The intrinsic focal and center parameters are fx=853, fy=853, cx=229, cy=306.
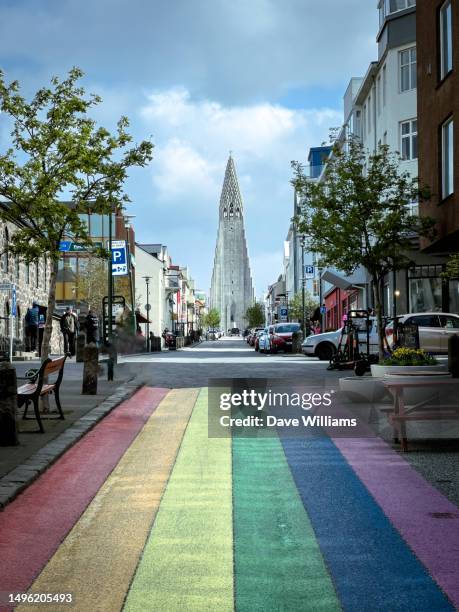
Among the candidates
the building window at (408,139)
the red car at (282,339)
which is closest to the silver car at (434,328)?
the building window at (408,139)

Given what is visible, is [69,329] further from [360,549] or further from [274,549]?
[360,549]

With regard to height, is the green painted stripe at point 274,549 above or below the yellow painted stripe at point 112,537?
below

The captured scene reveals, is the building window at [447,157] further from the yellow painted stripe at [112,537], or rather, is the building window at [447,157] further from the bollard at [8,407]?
the bollard at [8,407]

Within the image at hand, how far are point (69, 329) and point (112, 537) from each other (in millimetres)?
32522

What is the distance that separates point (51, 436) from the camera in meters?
10.3

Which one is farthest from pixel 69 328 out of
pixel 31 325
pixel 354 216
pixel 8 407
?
pixel 8 407

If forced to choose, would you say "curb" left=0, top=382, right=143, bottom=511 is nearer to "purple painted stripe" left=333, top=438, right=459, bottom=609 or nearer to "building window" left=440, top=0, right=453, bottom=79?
"purple painted stripe" left=333, top=438, right=459, bottom=609

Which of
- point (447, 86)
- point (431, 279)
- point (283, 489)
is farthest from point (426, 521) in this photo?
point (431, 279)

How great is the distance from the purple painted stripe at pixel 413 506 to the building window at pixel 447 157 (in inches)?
526

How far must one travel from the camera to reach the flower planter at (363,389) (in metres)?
13.8

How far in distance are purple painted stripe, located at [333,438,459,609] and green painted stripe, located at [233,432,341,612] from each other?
64 centimetres

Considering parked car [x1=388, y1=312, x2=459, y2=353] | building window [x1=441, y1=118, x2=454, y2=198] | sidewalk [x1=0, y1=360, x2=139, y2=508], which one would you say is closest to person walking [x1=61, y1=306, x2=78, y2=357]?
parked car [x1=388, y1=312, x2=459, y2=353]

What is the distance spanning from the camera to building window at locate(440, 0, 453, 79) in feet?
69.4

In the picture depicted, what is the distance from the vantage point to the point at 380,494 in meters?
7.05
